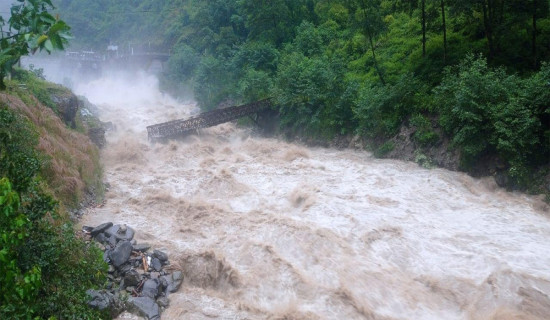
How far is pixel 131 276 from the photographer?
9414mm

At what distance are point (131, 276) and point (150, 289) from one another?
22.5 inches

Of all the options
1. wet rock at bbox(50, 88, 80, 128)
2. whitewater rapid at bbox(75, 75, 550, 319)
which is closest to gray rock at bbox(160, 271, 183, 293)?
whitewater rapid at bbox(75, 75, 550, 319)

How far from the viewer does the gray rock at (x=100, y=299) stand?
793cm

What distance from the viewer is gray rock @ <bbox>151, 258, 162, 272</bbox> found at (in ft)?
33.6

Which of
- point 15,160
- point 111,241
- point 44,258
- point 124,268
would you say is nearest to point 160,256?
point 124,268

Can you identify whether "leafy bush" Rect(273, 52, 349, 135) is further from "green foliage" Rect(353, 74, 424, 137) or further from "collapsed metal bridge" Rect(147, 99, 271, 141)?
"green foliage" Rect(353, 74, 424, 137)

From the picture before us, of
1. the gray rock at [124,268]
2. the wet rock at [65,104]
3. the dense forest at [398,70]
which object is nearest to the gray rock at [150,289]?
the gray rock at [124,268]

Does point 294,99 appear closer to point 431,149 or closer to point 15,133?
point 431,149

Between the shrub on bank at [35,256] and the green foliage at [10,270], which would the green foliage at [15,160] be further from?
the green foliage at [10,270]

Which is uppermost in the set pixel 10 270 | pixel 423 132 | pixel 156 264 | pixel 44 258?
pixel 10 270

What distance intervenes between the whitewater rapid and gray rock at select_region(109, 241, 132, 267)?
123 centimetres

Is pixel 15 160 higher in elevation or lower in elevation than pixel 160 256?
higher

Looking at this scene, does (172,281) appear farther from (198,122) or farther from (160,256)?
(198,122)

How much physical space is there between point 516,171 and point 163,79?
4172 cm
